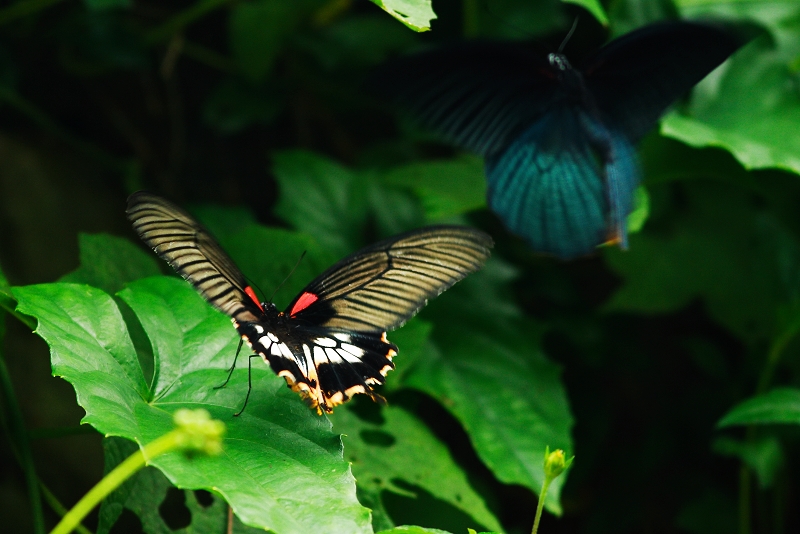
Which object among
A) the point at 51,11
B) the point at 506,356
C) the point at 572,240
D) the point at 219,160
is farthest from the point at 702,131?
the point at 51,11

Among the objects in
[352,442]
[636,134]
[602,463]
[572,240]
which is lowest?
[602,463]

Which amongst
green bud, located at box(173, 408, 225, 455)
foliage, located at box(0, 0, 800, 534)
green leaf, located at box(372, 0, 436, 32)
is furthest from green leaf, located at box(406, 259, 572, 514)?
green bud, located at box(173, 408, 225, 455)

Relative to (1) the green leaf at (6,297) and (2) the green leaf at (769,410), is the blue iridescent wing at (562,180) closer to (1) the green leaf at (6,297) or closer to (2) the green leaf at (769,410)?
(2) the green leaf at (769,410)

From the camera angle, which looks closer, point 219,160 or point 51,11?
point 51,11

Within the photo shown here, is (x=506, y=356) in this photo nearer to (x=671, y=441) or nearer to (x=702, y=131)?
(x=702, y=131)

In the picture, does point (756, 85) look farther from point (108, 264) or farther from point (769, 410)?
point (108, 264)

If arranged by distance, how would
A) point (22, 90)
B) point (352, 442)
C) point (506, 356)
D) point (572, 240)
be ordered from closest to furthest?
point (352, 442)
point (572, 240)
point (506, 356)
point (22, 90)

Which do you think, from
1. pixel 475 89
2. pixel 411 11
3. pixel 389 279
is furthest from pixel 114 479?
pixel 475 89
